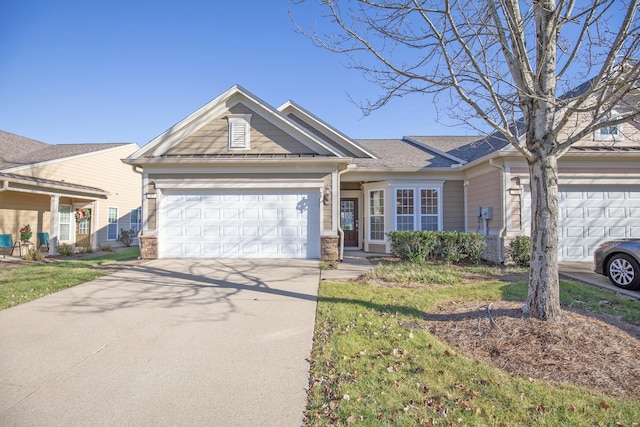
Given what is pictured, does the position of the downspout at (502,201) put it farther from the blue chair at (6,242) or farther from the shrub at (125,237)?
the shrub at (125,237)

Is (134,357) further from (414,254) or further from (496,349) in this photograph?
(414,254)

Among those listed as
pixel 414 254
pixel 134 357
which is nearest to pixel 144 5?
pixel 134 357

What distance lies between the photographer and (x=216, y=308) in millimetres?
5324

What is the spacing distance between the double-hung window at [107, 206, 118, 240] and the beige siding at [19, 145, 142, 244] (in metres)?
0.27

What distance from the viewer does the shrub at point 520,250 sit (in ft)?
30.1

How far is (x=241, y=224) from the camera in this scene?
10352mm

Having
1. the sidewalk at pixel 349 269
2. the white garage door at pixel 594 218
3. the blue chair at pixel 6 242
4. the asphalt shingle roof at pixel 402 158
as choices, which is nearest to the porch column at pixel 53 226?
the blue chair at pixel 6 242

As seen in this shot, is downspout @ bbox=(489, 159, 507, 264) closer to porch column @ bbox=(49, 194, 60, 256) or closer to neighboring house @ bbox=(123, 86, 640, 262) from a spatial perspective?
neighboring house @ bbox=(123, 86, 640, 262)

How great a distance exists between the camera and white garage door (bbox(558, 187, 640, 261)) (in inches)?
391

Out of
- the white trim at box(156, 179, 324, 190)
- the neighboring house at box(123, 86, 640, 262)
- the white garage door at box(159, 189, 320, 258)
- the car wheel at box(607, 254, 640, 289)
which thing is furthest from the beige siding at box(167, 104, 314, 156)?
the car wheel at box(607, 254, 640, 289)

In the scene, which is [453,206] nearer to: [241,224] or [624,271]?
[624,271]

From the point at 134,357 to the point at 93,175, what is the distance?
52.7 ft

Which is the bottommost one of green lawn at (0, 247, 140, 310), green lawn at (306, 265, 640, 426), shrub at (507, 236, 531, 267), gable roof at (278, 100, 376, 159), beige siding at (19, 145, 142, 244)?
green lawn at (306, 265, 640, 426)

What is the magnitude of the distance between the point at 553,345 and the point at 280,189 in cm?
810
